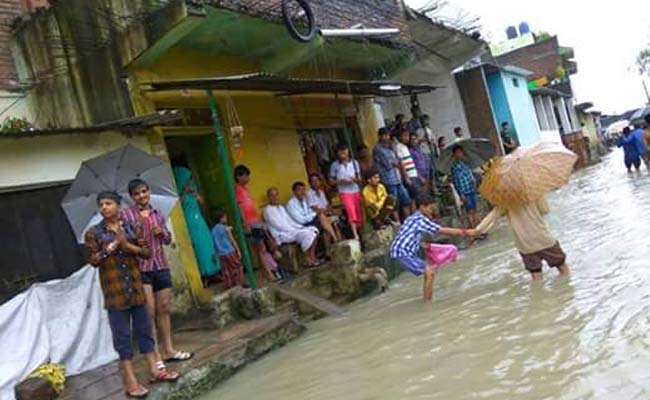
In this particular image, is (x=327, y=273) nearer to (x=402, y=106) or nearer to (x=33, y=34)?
(x=33, y=34)

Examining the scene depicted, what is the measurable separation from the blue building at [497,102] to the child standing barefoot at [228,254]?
1211 centimetres

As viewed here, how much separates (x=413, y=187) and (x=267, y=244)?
3.77m

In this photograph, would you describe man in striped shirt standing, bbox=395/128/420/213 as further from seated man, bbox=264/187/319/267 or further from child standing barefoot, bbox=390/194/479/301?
child standing barefoot, bbox=390/194/479/301

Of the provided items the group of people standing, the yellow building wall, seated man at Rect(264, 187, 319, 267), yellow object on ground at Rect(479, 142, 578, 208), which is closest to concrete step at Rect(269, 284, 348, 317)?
seated man at Rect(264, 187, 319, 267)

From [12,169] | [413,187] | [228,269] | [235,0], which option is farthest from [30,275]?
[413,187]

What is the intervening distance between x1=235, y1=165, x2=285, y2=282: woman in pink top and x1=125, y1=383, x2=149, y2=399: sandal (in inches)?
155

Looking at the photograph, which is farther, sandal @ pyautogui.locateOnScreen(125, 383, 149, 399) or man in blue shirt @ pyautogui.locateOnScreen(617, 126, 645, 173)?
man in blue shirt @ pyautogui.locateOnScreen(617, 126, 645, 173)

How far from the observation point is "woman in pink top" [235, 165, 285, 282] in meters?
9.36

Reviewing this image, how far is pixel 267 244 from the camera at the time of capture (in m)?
9.56

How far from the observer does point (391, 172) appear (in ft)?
38.4

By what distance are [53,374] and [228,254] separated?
3134 mm

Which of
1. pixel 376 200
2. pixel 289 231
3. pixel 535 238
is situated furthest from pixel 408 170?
pixel 535 238

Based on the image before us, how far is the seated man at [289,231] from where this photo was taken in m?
9.55

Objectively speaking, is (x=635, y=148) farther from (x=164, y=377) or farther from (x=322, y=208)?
(x=164, y=377)
